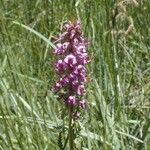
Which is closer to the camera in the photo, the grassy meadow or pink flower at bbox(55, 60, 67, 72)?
pink flower at bbox(55, 60, 67, 72)

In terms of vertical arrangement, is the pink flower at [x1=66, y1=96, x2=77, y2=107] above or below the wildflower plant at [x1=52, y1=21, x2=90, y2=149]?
below

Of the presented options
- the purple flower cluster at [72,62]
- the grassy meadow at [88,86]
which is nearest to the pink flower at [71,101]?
the purple flower cluster at [72,62]

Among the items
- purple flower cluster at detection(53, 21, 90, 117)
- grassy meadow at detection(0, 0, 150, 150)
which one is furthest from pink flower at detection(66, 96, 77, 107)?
grassy meadow at detection(0, 0, 150, 150)

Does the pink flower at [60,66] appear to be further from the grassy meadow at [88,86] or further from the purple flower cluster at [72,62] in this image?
the grassy meadow at [88,86]

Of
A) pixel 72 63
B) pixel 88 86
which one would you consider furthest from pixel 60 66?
pixel 88 86

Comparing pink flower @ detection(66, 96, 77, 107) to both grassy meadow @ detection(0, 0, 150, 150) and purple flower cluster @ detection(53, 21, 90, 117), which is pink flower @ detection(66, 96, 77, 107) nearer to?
purple flower cluster @ detection(53, 21, 90, 117)
